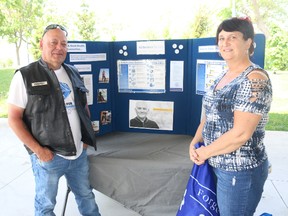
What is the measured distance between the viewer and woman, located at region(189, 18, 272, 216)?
115 centimetres

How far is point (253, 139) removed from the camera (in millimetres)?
1229

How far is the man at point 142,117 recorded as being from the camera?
7.66ft

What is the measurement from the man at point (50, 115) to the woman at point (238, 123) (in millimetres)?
809

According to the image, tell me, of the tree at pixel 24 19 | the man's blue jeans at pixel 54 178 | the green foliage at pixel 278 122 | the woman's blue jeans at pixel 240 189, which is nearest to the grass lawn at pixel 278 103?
the green foliage at pixel 278 122

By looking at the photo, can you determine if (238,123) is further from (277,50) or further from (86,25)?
(86,25)

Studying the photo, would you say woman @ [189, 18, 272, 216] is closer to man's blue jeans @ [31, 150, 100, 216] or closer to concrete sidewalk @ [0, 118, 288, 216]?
man's blue jeans @ [31, 150, 100, 216]

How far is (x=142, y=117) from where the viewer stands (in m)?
2.37

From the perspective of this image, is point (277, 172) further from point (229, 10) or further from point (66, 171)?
point (229, 10)

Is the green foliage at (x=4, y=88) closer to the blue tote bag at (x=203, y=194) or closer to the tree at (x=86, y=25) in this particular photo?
the tree at (x=86, y=25)

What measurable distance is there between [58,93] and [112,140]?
73cm

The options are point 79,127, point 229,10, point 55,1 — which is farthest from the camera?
point 55,1

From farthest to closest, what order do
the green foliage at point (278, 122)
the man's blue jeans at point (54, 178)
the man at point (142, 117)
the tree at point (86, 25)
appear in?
the tree at point (86, 25), the green foliage at point (278, 122), the man at point (142, 117), the man's blue jeans at point (54, 178)

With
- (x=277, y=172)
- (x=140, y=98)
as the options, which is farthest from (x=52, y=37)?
(x=277, y=172)

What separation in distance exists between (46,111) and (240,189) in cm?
108
